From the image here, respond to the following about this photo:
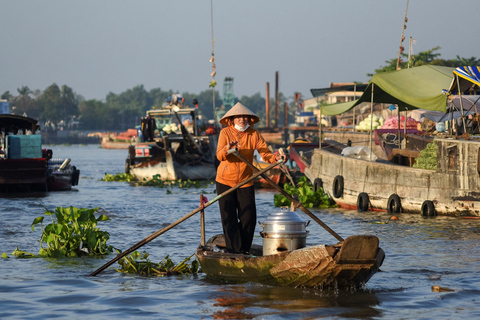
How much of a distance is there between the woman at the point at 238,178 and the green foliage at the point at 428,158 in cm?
794

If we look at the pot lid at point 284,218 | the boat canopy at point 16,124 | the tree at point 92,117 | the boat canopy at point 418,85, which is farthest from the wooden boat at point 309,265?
the tree at point 92,117

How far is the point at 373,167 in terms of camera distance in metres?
17.6

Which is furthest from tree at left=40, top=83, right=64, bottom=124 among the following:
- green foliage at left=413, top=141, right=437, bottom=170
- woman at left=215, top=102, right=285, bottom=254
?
woman at left=215, top=102, right=285, bottom=254

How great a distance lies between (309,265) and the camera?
26.0ft

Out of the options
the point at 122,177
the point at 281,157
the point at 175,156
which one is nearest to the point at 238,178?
the point at 281,157

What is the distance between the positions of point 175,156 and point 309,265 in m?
24.4

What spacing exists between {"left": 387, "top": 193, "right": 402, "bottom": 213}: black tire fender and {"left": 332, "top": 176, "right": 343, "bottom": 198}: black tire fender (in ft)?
8.82

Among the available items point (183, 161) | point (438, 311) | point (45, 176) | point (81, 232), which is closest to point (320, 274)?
point (438, 311)

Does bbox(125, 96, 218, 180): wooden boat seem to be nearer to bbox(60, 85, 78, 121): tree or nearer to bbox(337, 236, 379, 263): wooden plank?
bbox(337, 236, 379, 263): wooden plank

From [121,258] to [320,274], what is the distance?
11.0 ft

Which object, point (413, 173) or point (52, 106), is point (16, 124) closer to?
point (413, 173)

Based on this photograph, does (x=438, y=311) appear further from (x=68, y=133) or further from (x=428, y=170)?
(x=68, y=133)

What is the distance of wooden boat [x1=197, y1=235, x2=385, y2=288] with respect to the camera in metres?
7.69

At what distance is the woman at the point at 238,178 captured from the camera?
29.3 feet
